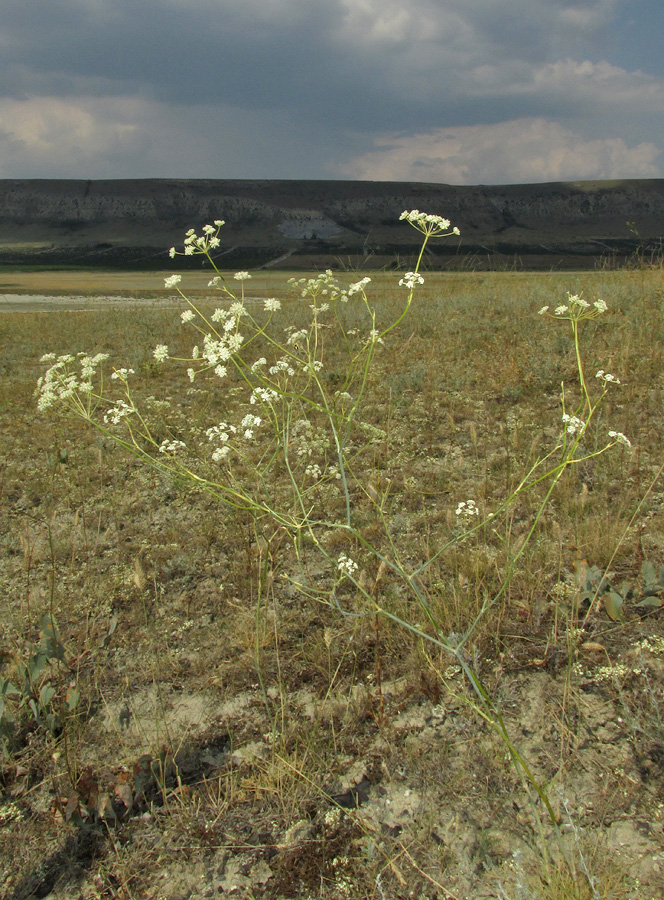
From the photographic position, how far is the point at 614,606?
2.24 meters

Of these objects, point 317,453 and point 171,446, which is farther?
point 317,453

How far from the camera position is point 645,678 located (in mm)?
1864

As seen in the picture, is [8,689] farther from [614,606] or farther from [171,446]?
[614,606]

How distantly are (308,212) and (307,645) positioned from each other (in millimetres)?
56261

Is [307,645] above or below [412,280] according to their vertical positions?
below

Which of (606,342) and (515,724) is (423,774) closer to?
(515,724)

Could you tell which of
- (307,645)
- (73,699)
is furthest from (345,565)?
(73,699)

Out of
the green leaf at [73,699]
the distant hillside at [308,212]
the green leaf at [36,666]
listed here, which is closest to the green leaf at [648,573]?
the green leaf at [73,699]

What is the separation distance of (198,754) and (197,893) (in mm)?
477

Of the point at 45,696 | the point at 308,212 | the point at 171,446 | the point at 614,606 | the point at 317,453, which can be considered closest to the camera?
the point at 45,696

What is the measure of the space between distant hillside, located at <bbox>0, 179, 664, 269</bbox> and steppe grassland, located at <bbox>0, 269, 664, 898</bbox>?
44141mm

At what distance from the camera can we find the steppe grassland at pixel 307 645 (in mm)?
1646

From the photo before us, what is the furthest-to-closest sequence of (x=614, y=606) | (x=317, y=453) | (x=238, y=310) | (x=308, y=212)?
1. (x=308, y=212)
2. (x=317, y=453)
3. (x=614, y=606)
4. (x=238, y=310)

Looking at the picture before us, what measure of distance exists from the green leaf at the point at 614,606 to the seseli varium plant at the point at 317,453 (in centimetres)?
38
